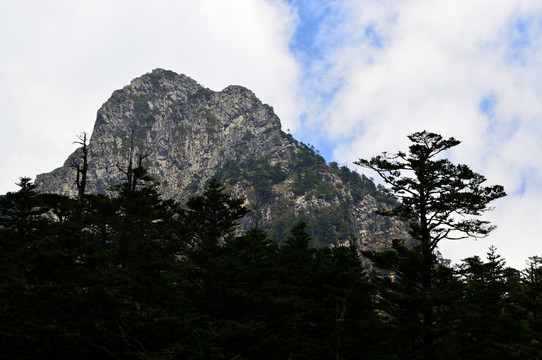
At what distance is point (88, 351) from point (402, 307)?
1601 cm

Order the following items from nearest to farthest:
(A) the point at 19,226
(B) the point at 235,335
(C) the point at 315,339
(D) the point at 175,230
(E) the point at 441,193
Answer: (B) the point at 235,335
(E) the point at 441,193
(C) the point at 315,339
(A) the point at 19,226
(D) the point at 175,230

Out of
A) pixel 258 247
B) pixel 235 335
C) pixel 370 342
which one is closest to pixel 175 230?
pixel 258 247

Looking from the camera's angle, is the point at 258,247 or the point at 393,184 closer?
the point at 393,184

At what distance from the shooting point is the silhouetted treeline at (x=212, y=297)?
14859mm

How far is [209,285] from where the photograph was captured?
84.0 feet

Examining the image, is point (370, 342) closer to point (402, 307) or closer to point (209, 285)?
point (402, 307)

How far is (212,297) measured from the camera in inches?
1012

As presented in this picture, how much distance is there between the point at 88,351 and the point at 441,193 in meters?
20.0

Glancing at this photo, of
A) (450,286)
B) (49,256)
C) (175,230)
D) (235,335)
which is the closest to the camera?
(49,256)

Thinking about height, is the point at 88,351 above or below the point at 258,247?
below

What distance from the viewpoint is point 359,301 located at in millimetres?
25234

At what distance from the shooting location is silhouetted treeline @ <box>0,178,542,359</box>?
14.9 meters

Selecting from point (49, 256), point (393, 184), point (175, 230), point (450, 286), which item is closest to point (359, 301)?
point (450, 286)

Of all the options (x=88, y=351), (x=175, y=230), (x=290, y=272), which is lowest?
(x=88, y=351)
